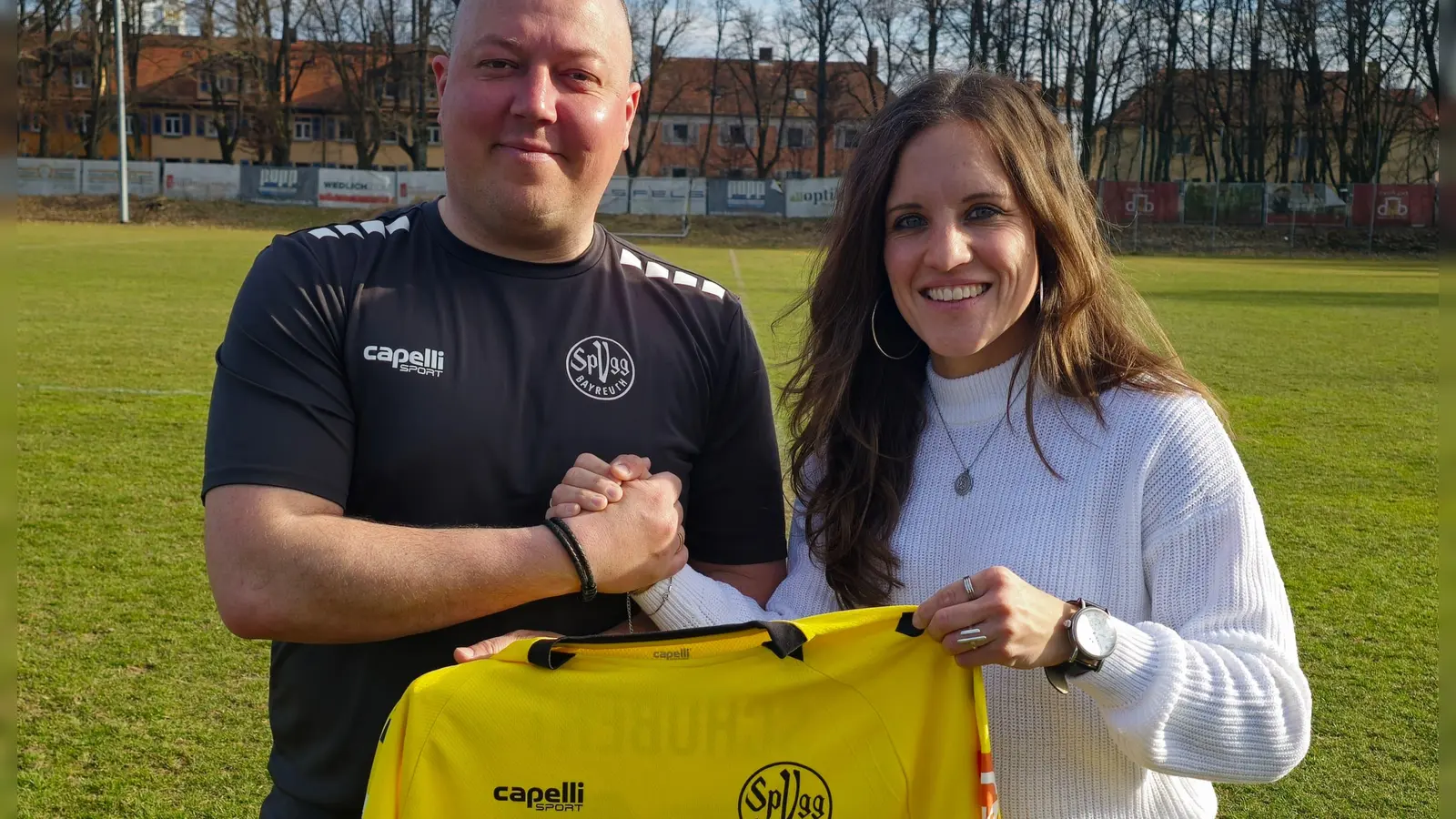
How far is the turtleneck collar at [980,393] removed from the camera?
9.09ft

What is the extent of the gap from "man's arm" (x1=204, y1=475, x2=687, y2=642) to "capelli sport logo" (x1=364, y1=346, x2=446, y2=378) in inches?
13.1

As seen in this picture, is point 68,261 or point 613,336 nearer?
point 613,336

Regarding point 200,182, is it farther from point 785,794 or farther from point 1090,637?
point 1090,637

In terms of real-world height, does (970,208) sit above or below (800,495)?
above

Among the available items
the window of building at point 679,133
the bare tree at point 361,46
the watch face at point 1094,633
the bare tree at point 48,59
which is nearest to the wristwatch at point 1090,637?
the watch face at point 1094,633

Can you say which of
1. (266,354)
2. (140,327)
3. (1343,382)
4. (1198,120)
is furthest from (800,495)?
(1198,120)

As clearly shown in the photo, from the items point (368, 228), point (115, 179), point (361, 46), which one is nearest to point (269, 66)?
point (361, 46)

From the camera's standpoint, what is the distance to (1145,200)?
165ft

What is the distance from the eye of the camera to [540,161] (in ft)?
8.45

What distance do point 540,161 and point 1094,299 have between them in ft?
4.22

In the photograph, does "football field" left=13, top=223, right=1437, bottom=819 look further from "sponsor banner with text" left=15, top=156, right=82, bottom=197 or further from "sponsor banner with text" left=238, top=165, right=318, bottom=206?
"sponsor banner with text" left=15, top=156, right=82, bottom=197

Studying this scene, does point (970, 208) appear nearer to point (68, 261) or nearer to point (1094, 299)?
point (1094, 299)

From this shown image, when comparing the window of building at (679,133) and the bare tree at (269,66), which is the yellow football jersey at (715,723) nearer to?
the bare tree at (269,66)

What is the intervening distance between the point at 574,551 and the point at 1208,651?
1.21 meters
